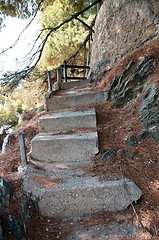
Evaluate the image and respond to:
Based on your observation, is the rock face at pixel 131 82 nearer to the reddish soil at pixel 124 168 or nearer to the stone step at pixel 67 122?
the reddish soil at pixel 124 168

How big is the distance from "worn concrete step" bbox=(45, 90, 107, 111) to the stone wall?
163 centimetres

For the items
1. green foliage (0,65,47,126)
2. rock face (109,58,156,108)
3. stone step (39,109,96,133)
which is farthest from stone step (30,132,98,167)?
green foliage (0,65,47,126)

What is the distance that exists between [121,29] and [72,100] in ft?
9.82

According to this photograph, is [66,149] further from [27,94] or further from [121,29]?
[27,94]

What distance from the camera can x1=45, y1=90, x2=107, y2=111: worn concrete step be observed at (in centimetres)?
461

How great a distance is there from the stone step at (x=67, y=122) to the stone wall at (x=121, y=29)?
9.33 feet

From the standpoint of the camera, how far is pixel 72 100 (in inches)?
187

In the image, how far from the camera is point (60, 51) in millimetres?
9914

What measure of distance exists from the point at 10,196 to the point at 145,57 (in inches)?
156

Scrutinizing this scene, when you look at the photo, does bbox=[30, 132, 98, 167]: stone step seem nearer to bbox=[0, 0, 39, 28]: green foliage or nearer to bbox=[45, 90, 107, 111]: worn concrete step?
bbox=[45, 90, 107, 111]: worn concrete step

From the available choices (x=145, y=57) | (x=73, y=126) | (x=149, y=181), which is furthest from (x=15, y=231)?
(x=145, y=57)

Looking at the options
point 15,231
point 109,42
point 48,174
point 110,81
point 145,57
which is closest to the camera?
point 15,231

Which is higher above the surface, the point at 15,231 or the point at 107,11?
the point at 107,11

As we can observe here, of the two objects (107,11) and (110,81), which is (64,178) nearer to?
(110,81)
